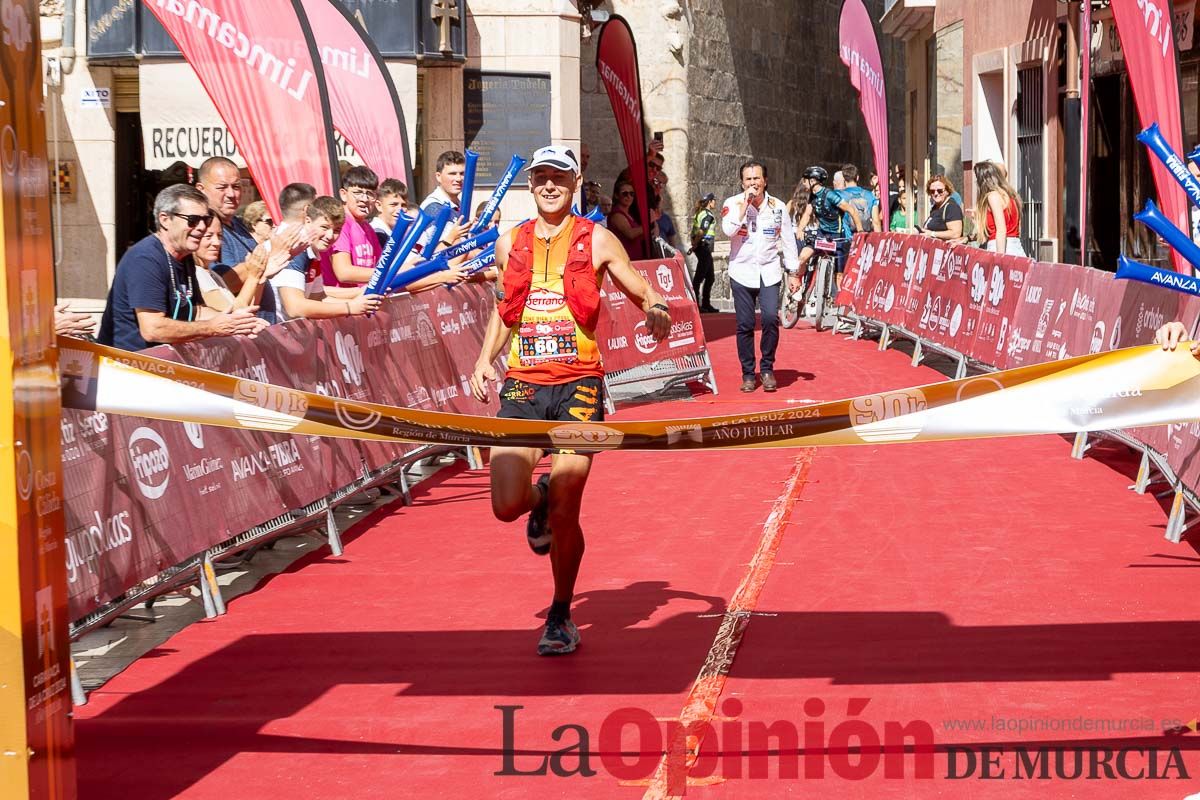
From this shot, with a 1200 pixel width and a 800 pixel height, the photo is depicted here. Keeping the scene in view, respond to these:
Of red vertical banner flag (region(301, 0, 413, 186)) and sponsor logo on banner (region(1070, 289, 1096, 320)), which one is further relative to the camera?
red vertical banner flag (region(301, 0, 413, 186))

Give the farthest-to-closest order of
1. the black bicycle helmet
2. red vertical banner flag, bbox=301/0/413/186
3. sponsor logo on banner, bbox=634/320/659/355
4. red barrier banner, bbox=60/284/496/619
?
the black bicycle helmet → sponsor logo on banner, bbox=634/320/659/355 → red vertical banner flag, bbox=301/0/413/186 → red barrier banner, bbox=60/284/496/619

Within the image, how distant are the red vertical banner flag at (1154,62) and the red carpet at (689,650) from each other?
3.26m

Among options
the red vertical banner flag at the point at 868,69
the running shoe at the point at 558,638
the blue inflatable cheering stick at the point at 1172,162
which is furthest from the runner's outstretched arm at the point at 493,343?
the red vertical banner flag at the point at 868,69

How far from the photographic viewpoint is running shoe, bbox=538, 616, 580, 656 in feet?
22.4

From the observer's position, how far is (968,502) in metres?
10.2

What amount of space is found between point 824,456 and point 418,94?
393 inches

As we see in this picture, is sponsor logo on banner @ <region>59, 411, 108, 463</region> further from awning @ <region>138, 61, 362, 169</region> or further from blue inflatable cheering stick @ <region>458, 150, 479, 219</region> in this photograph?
awning @ <region>138, 61, 362, 169</region>

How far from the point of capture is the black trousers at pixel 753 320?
15.2m

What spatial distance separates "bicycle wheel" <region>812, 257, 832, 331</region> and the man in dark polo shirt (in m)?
15.1

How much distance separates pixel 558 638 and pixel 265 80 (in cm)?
585

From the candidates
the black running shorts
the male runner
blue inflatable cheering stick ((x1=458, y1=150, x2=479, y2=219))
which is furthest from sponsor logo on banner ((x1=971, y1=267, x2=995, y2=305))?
the black running shorts

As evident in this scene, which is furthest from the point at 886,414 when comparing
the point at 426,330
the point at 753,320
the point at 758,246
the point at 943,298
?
the point at 943,298

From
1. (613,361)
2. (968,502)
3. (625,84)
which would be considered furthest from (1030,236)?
(968,502)

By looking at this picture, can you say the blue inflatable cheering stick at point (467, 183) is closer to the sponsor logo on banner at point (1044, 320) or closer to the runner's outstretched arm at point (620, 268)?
the sponsor logo on banner at point (1044, 320)
